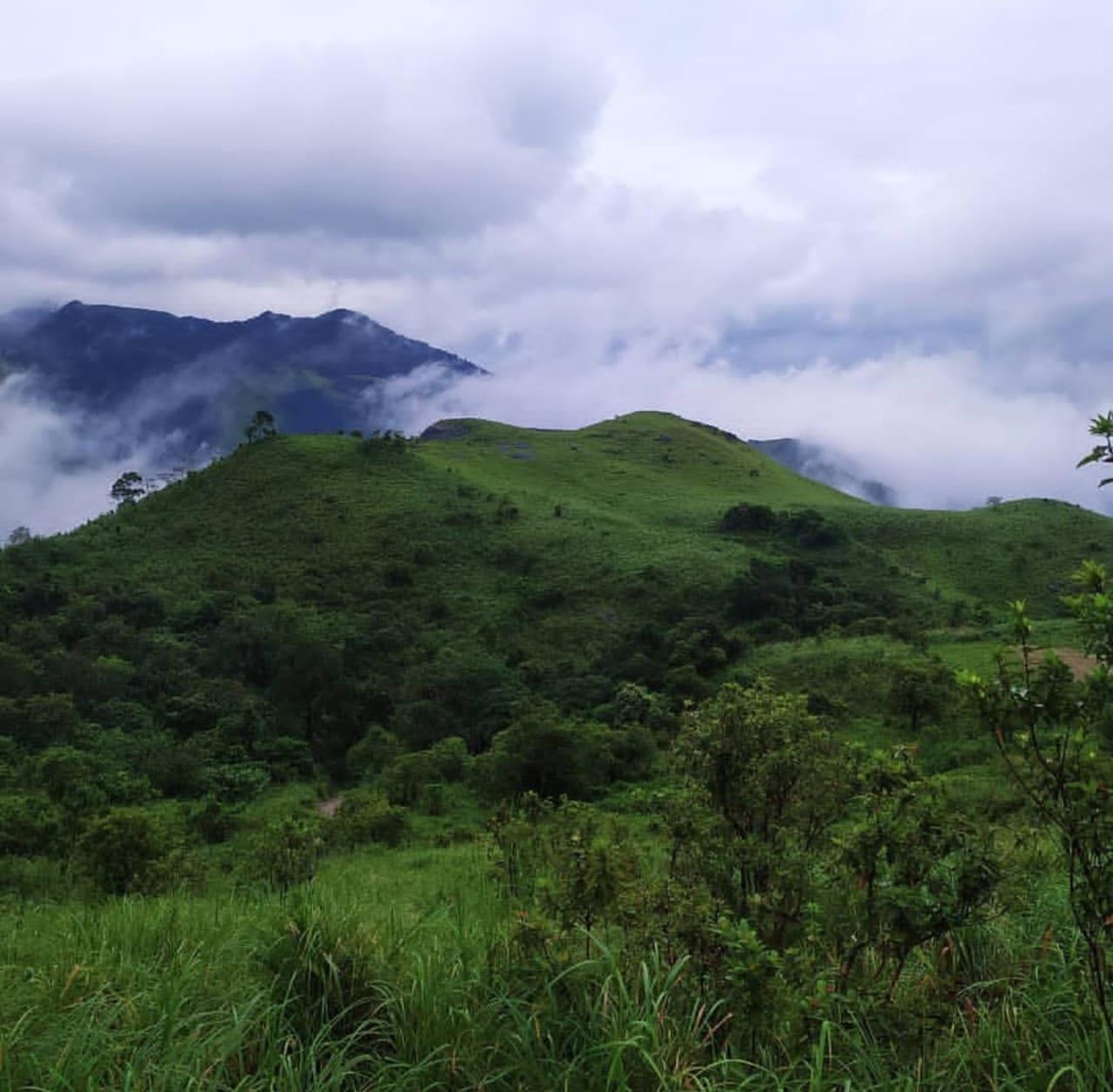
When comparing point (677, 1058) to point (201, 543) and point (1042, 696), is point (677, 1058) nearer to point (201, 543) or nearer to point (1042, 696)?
point (1042, 696)

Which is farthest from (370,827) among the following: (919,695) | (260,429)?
(260,429)

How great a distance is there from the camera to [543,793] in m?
27.4

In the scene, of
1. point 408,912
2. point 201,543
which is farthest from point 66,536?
point 408,912

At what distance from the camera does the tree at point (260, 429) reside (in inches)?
3348

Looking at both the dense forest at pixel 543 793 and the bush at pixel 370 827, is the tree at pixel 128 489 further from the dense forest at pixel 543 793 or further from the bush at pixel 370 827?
the bush at pixel 370 827

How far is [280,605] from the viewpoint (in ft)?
185

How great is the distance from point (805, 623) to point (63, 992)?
4889 cm

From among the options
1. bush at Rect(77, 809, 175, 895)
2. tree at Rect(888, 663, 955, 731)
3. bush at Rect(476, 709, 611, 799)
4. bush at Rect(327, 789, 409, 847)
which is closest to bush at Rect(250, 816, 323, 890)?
bush at Rect(77, 809, 175, 895)

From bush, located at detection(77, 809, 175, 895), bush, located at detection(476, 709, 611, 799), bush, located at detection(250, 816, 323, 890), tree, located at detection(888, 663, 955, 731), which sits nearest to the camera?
bush, located at detection(250, 816, 323, 890)

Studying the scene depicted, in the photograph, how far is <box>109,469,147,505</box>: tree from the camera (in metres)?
82.0

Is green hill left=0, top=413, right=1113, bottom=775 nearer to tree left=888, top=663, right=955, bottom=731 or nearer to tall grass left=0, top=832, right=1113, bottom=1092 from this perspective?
tree left=888, top=663, right=955, bottom=731

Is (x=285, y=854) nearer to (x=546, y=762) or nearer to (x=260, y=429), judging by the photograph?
(x=546, y=762)

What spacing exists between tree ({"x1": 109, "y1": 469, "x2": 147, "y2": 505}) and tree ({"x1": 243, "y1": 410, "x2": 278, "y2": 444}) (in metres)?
→ 10.9

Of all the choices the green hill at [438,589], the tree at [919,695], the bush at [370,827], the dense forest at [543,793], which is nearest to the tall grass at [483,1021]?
the dense forest at [543,793]
